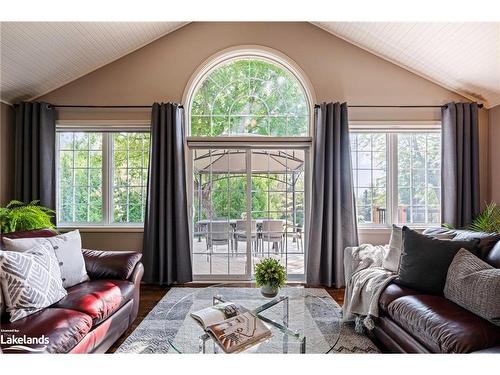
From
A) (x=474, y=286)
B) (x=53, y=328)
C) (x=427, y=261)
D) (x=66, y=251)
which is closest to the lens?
(x=53, y=328)

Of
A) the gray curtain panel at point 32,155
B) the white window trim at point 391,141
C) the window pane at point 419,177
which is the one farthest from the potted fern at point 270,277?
the gray curtain panel at point 32,155

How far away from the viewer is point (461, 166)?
383 cm

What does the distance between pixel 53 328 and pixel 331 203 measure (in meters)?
3.04

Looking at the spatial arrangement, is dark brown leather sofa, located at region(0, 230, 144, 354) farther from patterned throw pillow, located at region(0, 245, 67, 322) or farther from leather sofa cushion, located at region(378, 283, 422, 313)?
leather sofa cushion, located at region(378, 283, 422, 313)

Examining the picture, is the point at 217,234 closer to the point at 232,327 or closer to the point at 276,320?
the point at 276,320

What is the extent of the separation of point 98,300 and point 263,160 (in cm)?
265

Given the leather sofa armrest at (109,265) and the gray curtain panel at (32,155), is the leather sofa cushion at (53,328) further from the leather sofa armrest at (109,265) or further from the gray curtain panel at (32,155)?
the gray curtain panel at (32,155)

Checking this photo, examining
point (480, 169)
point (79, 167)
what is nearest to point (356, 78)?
point (480, 169)

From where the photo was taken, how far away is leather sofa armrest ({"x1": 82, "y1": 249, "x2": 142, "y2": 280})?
100 inches

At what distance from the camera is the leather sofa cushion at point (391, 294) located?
2.17 meters

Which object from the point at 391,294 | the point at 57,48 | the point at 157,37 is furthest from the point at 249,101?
the point at 391,294

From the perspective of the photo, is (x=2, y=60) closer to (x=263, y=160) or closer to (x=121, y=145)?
(x=121, y=145)

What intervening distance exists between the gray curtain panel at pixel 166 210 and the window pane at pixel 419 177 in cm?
296

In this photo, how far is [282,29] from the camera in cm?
405
